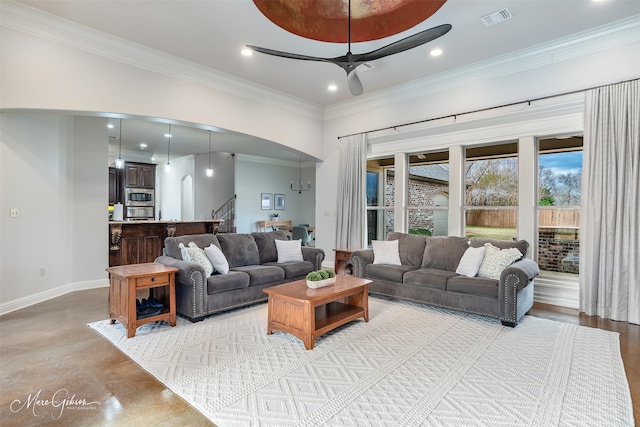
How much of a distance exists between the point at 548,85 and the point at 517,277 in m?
2.78

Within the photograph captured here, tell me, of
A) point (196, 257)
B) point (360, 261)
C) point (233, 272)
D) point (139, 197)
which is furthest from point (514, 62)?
point (139, 197)

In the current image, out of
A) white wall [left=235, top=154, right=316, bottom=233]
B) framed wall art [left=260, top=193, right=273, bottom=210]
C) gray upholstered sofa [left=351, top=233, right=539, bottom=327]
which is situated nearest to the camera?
gray upholstered sofa [left=351, top=233, right=539, bottom=327]

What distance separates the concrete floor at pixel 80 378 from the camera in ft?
6.72

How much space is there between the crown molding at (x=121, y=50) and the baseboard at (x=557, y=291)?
5.27 metres

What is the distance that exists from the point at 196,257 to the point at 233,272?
503 mm

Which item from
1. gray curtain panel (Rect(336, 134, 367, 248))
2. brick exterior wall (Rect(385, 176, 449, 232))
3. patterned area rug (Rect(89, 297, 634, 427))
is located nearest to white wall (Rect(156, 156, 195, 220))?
gray curtain panel (Rect(336, 134, 367, 248))

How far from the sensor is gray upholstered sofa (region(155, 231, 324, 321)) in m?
3.72

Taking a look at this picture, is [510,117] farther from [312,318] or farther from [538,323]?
[312,318]

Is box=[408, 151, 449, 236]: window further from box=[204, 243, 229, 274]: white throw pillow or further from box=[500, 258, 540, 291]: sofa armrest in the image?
box=[204, 243, 229, 274]: white throw pillow

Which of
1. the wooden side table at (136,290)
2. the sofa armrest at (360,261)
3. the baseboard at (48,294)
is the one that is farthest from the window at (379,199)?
the baseboard at (48,294)

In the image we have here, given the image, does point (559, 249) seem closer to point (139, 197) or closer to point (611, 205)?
point (611, 205)

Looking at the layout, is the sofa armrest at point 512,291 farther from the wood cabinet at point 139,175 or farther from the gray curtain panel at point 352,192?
the wood cabinet at point 139,175

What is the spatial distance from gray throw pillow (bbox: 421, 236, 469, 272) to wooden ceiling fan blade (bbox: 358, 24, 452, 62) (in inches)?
110

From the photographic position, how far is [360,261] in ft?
16.4
